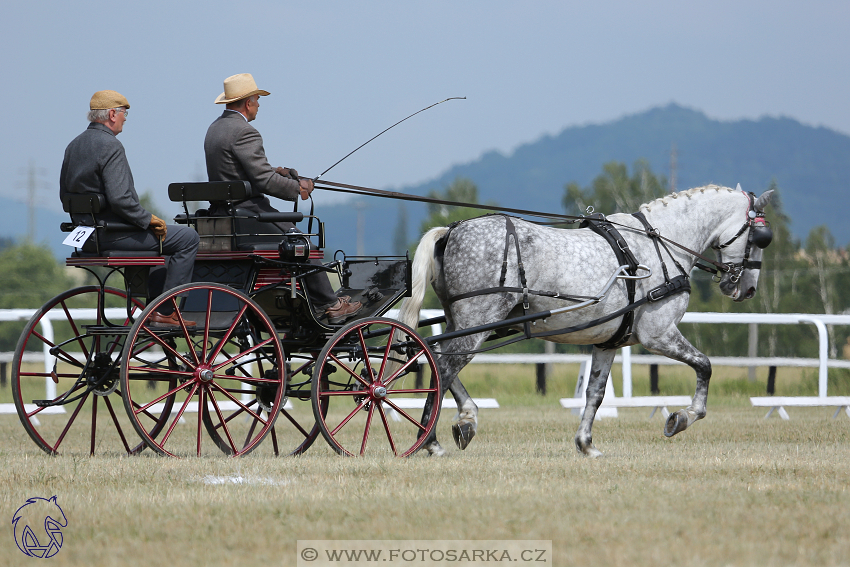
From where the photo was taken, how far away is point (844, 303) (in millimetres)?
42250

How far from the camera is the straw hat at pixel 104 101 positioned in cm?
644

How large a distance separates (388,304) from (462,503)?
7.93 feet

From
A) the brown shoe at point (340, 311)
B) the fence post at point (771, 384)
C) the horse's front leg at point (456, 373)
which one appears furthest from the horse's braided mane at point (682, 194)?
the fence post at point (771, 384)

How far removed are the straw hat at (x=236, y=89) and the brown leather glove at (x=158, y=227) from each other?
1071 millimetres

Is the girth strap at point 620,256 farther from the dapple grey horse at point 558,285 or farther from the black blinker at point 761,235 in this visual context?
the black blinker at point 761,235

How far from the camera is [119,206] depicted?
617 centimetres

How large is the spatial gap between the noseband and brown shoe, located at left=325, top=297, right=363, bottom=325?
9.96 ft

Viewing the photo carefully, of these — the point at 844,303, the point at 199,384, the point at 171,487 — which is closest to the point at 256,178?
the point at 199,384

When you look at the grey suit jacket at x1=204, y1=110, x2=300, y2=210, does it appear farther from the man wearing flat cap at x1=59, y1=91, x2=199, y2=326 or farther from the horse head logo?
the horse head logo

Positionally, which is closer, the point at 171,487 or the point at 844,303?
the point at 171,487

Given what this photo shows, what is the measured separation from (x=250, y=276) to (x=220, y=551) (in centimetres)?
284

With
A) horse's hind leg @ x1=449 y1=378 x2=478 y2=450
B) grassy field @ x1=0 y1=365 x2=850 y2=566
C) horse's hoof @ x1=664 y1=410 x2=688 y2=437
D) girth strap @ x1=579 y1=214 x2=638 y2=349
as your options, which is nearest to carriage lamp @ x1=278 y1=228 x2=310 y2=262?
grassy field @ x1=0 y1=365 x2=850 y2=566

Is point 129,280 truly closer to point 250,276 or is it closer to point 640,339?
point 250,276

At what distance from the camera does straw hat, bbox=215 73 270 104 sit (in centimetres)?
682
